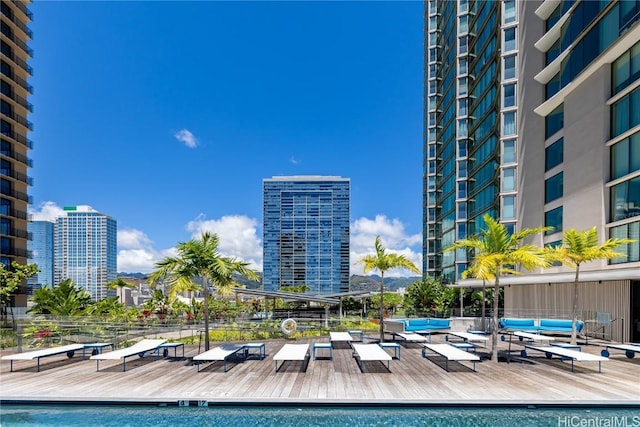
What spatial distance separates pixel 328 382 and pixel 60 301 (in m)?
18.6

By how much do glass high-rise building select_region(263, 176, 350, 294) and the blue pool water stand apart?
143 m

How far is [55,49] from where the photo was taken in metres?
29.2

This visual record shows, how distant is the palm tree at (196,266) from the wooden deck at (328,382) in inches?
112

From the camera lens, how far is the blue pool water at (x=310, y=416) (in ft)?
24.0

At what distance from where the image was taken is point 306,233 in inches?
6220

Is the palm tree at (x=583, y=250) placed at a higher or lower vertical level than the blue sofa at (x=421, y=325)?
higher

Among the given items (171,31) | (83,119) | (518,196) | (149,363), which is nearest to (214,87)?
(83,119)

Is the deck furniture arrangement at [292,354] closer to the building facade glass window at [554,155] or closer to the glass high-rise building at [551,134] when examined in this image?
the glass high-rise building at [551,134]

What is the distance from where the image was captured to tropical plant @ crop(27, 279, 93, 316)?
20.0 m

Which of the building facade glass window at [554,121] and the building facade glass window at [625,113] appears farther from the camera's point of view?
the building facade glass window at [554,121]

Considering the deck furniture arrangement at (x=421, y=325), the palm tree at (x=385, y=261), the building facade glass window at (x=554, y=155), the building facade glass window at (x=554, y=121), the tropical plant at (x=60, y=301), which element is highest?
the building facade glass window at (x=554, y=121)

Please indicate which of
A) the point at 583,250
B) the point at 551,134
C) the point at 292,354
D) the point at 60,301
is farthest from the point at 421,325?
the point at 60,301

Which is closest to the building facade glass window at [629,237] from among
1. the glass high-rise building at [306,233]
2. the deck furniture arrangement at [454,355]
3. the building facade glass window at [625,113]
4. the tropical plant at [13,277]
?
the building facade glass window at [625,113]

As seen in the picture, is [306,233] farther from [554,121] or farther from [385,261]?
[385,261]
